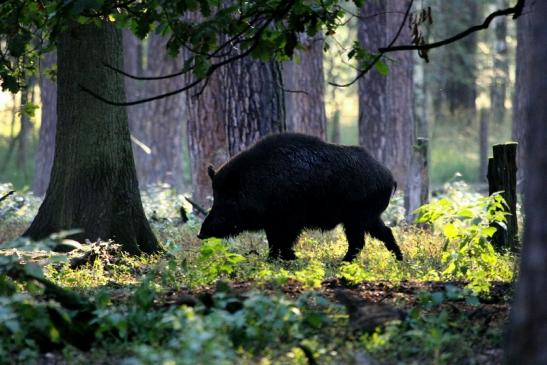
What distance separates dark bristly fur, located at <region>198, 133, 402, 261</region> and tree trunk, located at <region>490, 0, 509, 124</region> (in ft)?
82.1

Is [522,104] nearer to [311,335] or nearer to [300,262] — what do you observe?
[300,262]

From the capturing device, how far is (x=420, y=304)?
7.05 m

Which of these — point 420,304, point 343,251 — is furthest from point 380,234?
point 420,304

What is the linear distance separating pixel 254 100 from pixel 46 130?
15606mm

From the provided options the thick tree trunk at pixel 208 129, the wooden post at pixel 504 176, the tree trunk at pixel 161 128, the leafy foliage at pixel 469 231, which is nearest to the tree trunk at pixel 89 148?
the leafy foliage at pixel 469 231

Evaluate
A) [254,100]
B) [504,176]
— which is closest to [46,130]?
[254,100]

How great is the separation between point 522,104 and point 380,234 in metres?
11.1

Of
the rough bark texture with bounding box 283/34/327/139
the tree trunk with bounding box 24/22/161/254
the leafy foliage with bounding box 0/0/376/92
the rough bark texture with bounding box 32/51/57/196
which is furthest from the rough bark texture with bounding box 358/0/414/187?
the leafy foliage with bounding box 0/0/376/92

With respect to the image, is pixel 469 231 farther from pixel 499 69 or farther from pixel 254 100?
pixel 499 69

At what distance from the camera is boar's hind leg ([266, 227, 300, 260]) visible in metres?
11.6

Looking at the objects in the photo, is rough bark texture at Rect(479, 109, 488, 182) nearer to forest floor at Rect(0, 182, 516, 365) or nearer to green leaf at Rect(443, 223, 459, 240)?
green leaf at Rect(443, 223, 459, 240)

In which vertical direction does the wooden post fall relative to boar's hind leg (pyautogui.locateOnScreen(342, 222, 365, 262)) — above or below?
above

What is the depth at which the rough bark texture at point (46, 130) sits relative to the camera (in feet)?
91.8

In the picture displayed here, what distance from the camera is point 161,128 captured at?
2945cm
